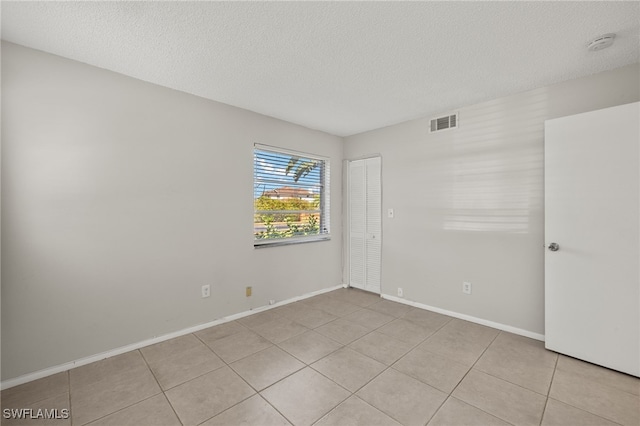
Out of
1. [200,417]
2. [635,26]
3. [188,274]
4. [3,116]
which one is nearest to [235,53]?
[3,116]

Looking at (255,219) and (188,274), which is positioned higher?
(255,219)

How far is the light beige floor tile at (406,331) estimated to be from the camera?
2723 mm

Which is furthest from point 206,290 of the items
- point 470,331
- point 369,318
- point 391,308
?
point 470,331

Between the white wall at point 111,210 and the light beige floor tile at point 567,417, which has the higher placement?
the white wall at point 111,210

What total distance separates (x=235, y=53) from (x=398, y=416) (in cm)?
271

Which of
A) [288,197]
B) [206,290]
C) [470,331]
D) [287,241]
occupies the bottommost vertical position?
[470,331]

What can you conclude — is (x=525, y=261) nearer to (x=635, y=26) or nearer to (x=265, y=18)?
(x=635, y=26)

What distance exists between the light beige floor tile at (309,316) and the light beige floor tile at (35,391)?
6.34 feet

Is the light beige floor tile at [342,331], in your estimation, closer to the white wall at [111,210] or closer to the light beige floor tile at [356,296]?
the light beige floor tile at [356,296]

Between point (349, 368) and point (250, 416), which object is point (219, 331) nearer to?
point (250, 416)

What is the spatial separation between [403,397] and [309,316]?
5.14ft

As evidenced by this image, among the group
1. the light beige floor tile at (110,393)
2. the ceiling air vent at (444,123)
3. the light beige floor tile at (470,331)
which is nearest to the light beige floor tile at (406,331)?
the light beige floor tile at (470,331)

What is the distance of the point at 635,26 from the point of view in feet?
5.90

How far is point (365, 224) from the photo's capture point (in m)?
4.24
